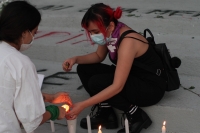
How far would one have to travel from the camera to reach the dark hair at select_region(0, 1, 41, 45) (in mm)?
2195

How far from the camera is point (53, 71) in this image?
3969 millimetres

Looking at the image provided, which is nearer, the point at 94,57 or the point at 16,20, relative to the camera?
the point at 16,20

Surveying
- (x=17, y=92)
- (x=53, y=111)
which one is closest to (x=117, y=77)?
(x=53, y=111)

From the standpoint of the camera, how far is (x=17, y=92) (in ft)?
7.16

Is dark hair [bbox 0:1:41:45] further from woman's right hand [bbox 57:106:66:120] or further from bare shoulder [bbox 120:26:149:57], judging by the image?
bare shoulder [bbox 120:26:149:57]

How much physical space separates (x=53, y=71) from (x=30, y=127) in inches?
67.4

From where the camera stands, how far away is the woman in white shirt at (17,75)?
216cm

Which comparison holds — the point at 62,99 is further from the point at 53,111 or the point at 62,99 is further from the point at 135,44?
the point at 135,44

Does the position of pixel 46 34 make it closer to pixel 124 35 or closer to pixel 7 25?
pixel 124 35

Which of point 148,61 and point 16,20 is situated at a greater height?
point 16,20

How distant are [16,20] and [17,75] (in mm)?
322

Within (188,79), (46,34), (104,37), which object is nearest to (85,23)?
(104,37)

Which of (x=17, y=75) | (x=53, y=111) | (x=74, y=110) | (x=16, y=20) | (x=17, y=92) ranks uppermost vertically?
(x=16, y=20)

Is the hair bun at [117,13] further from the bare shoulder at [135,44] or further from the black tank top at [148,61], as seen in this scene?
the black tank top at [148,61]
